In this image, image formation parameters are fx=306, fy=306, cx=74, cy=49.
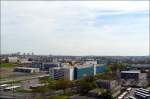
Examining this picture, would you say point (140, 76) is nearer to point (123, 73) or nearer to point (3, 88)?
point (123, 73)

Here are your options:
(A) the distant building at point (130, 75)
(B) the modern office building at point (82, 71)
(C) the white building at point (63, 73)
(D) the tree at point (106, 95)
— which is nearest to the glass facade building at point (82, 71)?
(B) the modern office building at point (82, 71)

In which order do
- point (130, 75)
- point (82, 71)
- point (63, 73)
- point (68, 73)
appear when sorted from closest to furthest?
point (68, 73)
point (63, 73)
point (130, 75)
point (82, 71)

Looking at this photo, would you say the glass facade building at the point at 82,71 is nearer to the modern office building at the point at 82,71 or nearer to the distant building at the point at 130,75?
the modern office building at the point at 82,71

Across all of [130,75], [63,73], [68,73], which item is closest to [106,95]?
[68,73]

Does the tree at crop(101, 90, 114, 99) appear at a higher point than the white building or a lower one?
lower

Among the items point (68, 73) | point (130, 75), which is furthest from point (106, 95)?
point (130, 75)

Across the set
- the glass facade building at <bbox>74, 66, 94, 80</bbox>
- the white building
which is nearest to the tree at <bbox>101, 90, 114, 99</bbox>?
the white building

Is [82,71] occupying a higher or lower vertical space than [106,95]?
higher

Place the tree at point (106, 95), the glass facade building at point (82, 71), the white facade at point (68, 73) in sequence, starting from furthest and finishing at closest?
the glass facade building at point (82, 71) → the white facade at point (68, 73) → the tree at point (106, 95)

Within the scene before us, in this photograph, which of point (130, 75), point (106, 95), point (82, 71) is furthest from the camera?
point (82, 71)

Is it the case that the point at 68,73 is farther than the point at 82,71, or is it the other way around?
the point at 82,71

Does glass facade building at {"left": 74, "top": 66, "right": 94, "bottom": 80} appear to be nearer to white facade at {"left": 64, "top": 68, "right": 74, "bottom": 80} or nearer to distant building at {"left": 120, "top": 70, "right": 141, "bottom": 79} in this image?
white facade at {"left": 64, "top": 68, "right": 74, "bottom": 80}

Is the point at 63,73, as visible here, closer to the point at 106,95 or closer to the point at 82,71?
the point at 82,71
